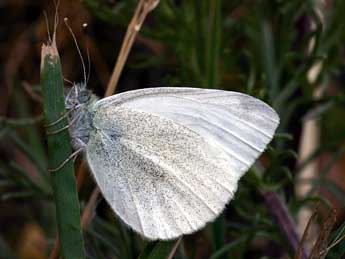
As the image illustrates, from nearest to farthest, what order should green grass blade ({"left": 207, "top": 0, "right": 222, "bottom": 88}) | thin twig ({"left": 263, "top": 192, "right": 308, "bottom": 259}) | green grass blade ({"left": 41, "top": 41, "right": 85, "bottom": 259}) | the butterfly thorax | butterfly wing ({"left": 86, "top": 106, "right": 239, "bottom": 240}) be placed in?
green grass blade ({"left": 41, "top": 41, "right": 85, "bottom": 259}) < butterfly wing ({"left": 86, "top": 106, "right": 239, "bottom": 240}) < the butterfly thorax < thin twig ({"left": 263, "top": 192, "right": 308, "bottom": 259}) < green grass blade ({"left": 207, "top": 0, "right": 222, "bottom": 88})

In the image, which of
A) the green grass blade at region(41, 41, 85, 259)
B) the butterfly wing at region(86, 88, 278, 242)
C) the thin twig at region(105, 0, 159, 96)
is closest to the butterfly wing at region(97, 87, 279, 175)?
the butterfly wing at region(86, 88, 278, 242)

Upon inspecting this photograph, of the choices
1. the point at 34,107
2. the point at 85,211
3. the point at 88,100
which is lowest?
the point at 34,107

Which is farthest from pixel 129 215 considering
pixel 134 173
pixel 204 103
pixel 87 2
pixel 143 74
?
pixel 143 74

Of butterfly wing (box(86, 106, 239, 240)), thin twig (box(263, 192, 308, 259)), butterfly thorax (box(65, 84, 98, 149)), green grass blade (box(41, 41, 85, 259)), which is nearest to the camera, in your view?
green grass blade (box(41, 41, 85, 259))

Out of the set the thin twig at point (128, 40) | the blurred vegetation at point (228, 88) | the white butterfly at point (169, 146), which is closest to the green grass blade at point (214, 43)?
the blurred vegetation at point (228, 88)

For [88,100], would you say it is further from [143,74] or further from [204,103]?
[143,74]

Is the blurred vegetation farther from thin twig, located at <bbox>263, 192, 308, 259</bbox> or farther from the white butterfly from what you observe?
the white butterfly

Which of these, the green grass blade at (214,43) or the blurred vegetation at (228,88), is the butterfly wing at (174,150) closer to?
the blurred vegetation at (228,88)
